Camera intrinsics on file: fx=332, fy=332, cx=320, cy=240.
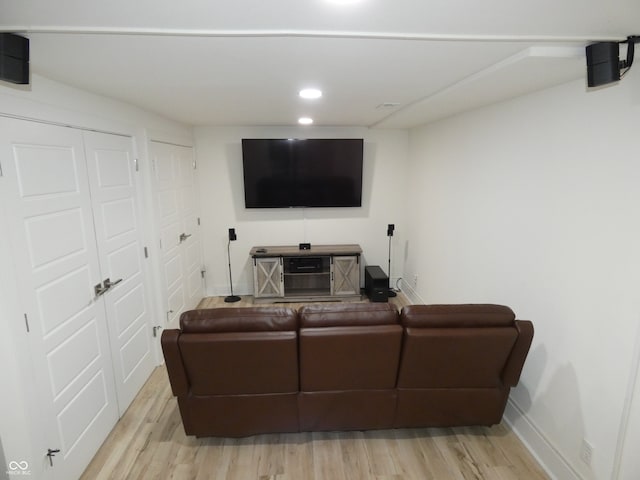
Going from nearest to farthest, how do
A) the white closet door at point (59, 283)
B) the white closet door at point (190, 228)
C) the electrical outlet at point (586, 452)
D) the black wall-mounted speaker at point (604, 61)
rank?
the black wall-mounted speaker at point (604, 61) → the white closet door at point (59, 283) → the electrical outlet at point (586, 452) → the white closet door at point (190, 228)

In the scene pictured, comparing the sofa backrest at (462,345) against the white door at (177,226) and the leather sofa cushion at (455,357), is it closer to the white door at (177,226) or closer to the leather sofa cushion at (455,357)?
the leather sofa cushion at (455,357)

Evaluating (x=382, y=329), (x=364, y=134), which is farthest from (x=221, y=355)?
(x=364, y=134)

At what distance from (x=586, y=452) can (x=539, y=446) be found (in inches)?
13.9

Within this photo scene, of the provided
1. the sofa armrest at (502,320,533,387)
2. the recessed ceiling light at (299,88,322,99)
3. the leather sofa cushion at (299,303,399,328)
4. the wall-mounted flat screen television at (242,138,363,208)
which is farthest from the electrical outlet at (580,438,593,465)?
the wall-mounted flat screen television at (242,138,363,208)

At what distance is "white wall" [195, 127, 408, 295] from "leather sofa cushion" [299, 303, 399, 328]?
2.98 metres

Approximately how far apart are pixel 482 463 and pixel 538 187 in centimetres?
186

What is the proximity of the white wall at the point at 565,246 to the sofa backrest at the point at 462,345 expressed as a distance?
0.29 meters

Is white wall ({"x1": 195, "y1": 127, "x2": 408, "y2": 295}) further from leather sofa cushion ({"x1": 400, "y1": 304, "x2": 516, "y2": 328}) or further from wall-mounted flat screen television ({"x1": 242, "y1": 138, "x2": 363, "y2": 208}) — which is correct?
leather sofa cushion ({"x1": 400, "y1": 304, "x2": 516, "y2": 328})

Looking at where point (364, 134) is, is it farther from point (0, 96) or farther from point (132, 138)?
point (0, 96)

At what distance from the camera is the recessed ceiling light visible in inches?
94.8

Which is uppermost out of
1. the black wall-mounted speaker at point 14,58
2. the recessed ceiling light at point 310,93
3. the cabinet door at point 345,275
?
the recessed ceiling light at point 310,93

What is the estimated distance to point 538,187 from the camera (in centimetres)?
229

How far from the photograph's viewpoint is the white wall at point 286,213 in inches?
186

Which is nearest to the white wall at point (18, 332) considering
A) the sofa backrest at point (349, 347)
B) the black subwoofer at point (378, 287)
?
the sofa backrest at point (349, 347)
